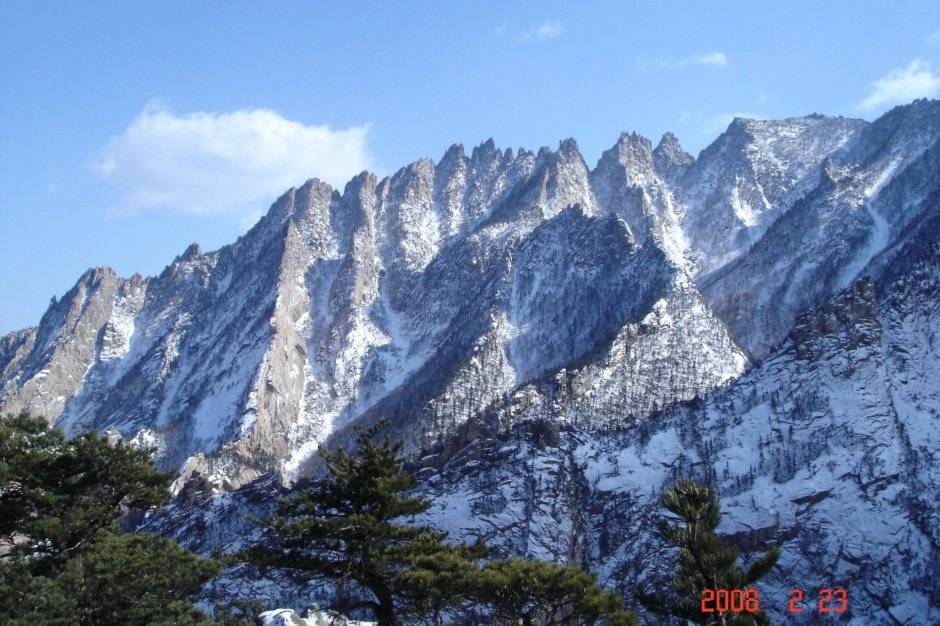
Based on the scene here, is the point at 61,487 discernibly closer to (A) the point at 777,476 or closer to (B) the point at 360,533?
(B) the point at 360,533

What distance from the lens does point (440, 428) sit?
489 feet

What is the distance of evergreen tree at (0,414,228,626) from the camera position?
2720 centimetres

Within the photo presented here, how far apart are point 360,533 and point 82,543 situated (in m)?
11.4

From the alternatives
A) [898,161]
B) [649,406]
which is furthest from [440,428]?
[898,161]

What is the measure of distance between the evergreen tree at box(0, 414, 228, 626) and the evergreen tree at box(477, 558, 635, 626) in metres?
9.89

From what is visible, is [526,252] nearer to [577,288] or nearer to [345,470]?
[577,288]

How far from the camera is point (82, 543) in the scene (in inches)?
1250
